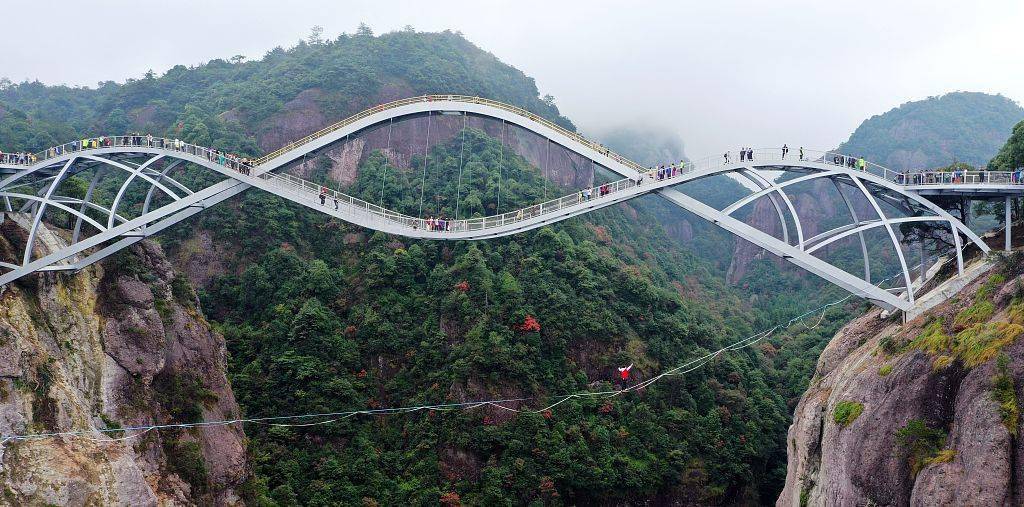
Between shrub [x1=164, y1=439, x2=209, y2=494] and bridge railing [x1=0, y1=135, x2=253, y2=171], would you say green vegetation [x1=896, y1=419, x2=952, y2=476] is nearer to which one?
shrub [x1=164, y1=439, x2=209, y2=494]

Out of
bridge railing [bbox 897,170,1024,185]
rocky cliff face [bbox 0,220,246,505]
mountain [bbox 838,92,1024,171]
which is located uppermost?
mountain [bbox 838,92,1024,171]

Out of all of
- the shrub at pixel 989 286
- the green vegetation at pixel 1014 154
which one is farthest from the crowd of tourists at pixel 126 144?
the green vegetation at pixel 1014 154

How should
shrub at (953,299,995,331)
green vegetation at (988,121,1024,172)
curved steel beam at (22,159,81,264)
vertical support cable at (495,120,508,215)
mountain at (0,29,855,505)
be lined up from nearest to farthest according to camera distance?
shrub at (953,299,995,331)
curved steel beam at (22,159,81,264)
green vegetation at (988,121,1024,172)
mountain at (0,29,855,505)
vertical support cable at (495,120,508,215)

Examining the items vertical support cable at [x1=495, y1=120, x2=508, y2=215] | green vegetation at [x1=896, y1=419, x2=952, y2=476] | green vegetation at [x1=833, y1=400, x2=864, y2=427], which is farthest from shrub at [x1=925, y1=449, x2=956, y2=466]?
vertical support cable at [x1=495, y1=120, x2=508, y2=215]

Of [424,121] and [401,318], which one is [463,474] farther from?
[424,121]

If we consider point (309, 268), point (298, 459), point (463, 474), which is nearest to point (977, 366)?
point (463, 474)

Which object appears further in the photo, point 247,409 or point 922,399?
point 247,409

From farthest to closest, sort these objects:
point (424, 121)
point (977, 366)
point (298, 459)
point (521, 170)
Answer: point (424, 121) < point (521, 170) < point (298, 459) < point (977, 366)
